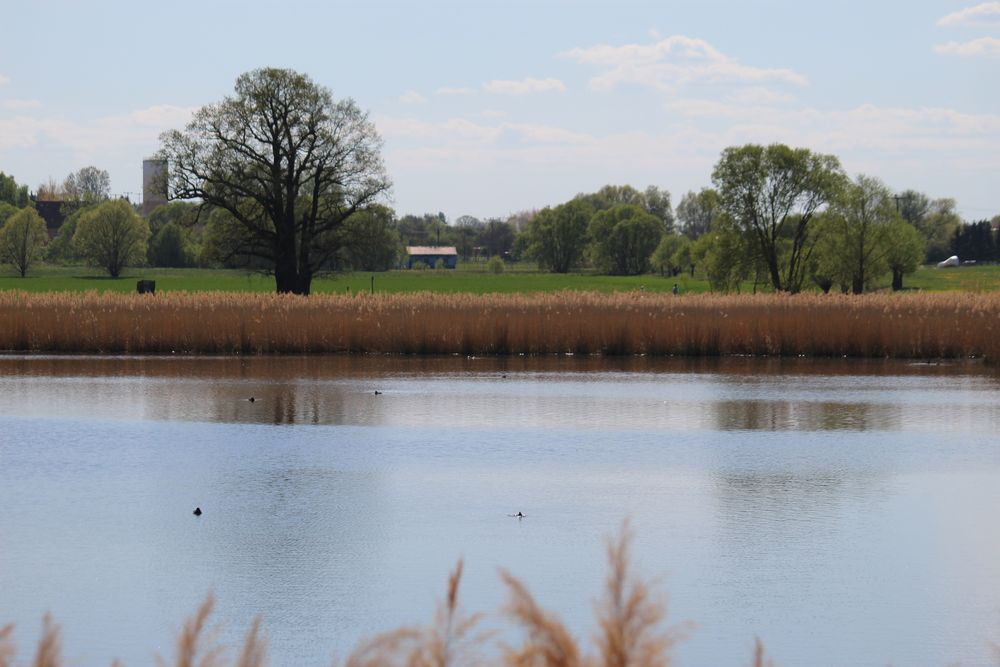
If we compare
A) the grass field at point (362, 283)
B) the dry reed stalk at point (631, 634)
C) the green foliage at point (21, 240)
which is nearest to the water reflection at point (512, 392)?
the dry reed stalk at point (631, 634)

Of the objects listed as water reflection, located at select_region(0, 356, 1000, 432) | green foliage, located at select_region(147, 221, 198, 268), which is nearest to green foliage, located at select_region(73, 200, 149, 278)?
green foliage, located at select_region(147, 221, 198, 268)

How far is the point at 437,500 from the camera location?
39.2 feet

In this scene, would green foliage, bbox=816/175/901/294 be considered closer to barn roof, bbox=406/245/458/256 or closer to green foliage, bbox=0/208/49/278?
green foliage, bbox=0/208/49/278

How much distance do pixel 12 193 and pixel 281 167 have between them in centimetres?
12847

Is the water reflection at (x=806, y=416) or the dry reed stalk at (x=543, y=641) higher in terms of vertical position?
the dry reed stalk at (x=543, y=641)

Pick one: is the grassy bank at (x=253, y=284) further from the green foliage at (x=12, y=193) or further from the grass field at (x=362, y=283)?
the green foliage at (x=12, y=193)

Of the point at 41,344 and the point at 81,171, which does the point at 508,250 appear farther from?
the point at 41,344

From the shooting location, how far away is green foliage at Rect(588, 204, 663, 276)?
5103 inches

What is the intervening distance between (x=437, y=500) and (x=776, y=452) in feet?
16.2

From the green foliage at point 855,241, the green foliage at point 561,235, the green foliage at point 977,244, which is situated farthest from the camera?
the green foliage at point 561,235

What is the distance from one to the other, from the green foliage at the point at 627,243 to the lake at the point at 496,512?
4273 inches

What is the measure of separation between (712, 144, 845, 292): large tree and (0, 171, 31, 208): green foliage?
408 ft

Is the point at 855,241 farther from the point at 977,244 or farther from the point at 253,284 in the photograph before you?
the point at 977,244

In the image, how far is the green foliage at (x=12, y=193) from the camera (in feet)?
547
